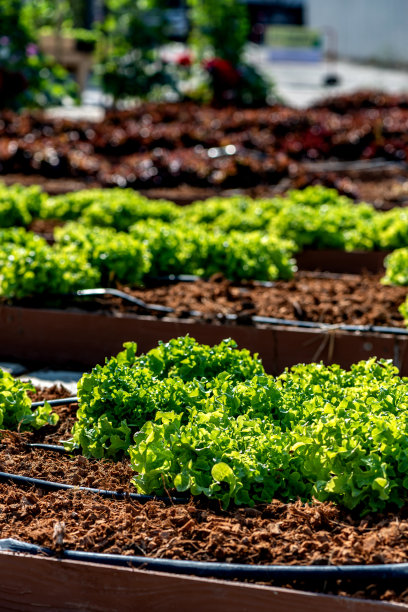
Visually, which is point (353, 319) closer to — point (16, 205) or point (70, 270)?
point (70, 270)

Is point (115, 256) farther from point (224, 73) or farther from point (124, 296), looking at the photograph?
point (224, 73)

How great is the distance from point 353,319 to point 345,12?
47580mm

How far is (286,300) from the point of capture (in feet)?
20.4

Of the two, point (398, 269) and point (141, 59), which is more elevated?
point (141, 59)

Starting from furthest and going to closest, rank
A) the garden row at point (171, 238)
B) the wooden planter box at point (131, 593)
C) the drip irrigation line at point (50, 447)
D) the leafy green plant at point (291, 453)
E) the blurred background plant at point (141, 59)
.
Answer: the blurred background plant at point (141, 59) → the garden row at point (171, 238) → the drip irrigation line at point (50, 447) → the leafy green plant at point (291, 453) → the wooden planter box at point (131, 593)

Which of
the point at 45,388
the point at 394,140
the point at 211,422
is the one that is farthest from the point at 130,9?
the point at 211,422

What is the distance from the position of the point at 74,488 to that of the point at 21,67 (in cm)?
1661

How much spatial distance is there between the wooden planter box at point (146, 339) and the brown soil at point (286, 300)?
0.54 feet

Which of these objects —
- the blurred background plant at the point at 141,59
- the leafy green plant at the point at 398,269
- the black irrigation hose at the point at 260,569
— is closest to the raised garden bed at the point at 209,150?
the blurred background plant at the point at 141,59

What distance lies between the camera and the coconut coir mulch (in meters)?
2.97

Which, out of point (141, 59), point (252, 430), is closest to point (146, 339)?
point (252, 430)

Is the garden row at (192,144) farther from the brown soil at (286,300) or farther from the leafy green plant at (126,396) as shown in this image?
the leafy green plant at (126,396)

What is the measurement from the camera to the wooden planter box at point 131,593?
2.82 metres

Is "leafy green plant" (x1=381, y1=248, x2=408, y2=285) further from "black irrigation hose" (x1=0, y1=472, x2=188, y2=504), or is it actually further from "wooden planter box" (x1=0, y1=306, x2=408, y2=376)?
"black irrigation hose" (x1=0, y1=472, x2=188, y2=504)
